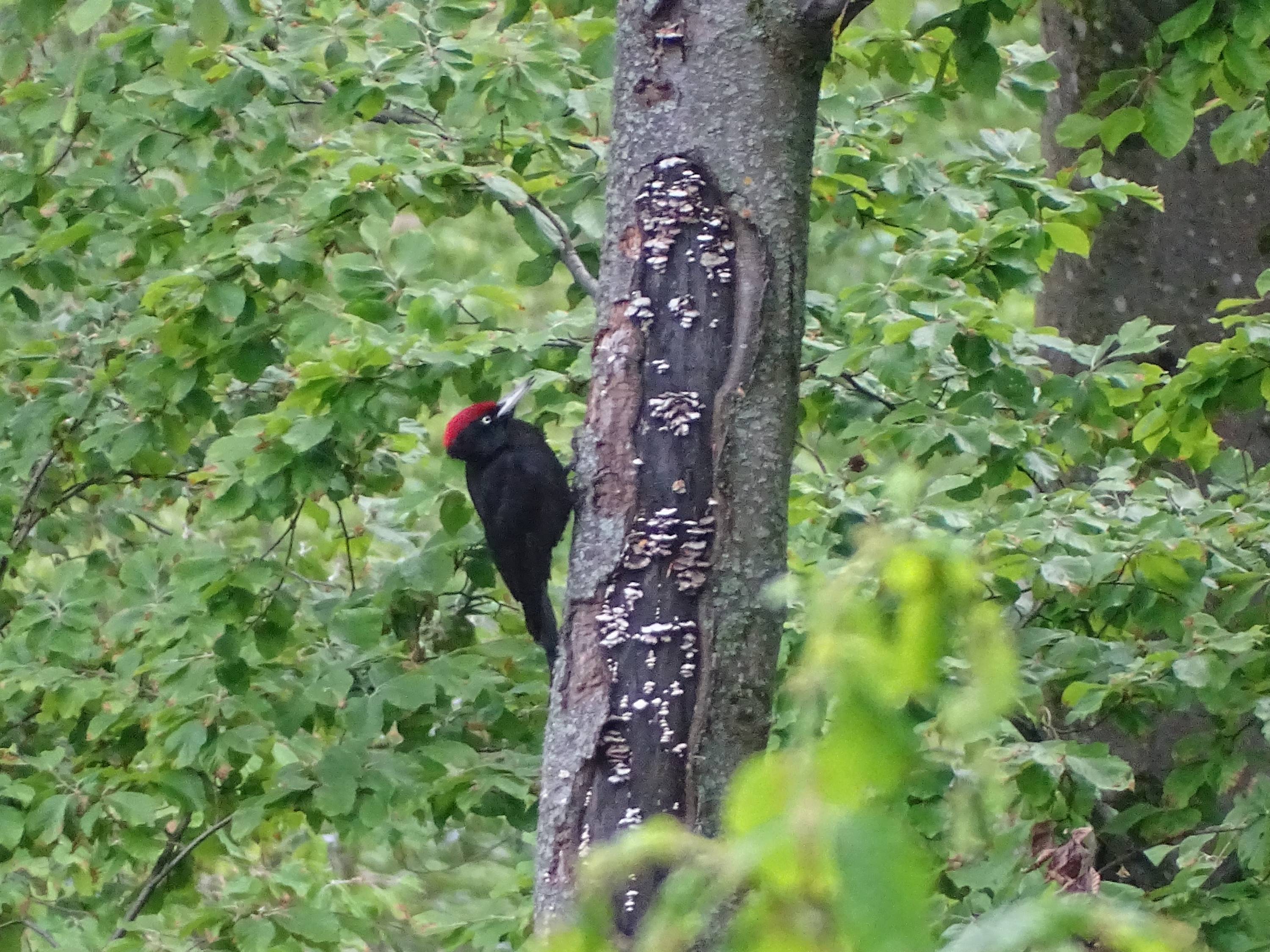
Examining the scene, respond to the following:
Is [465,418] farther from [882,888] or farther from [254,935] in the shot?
[882,888]

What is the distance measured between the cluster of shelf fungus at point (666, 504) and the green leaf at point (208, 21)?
45.7 inches

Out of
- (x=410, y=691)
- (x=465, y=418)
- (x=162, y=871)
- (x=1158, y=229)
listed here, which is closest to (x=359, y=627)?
(x=410, y=691)

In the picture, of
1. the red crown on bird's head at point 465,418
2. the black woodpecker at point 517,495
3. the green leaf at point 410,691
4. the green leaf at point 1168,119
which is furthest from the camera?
the red crown on bird's head at point 465,418

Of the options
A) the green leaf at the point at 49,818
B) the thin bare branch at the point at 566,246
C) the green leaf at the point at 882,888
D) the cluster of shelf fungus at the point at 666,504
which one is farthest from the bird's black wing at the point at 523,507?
the green leaf at the point at 882,888

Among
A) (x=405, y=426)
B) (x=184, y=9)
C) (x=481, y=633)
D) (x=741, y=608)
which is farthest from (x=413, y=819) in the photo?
(x=741, y=608)

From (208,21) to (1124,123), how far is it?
77.2 inches

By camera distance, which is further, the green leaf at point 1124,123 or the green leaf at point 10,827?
the green leaf at point 10,827

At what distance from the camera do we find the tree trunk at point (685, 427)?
83.3 inches

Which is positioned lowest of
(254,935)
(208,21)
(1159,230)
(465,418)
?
(254,935)

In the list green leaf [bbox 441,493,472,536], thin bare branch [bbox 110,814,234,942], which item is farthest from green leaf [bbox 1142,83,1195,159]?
thin bare branch [bbox 110,814,234,942]

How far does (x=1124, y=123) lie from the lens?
2.82 meters

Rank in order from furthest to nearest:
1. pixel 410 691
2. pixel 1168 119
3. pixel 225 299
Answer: pixel 225 299
pixel 410 691
pixel 1168 119

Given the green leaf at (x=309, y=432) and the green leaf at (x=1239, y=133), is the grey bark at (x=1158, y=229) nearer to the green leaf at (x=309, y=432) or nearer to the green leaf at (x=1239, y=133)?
the green leaf at (x=1239, y=133)

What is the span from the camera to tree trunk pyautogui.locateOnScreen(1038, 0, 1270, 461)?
4602mm
